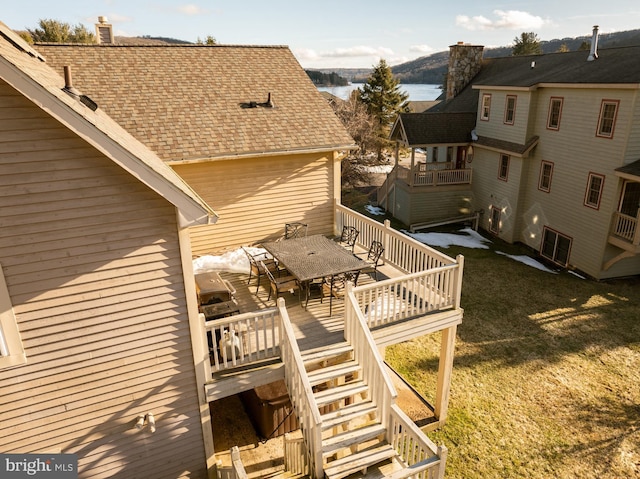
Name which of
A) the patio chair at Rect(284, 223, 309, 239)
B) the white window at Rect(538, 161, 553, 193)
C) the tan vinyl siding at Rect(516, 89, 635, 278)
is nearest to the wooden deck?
the patio chair at Rect(284, 223, 309, 239)

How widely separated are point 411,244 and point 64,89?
7872 millimetres

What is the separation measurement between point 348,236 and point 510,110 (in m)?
15.2

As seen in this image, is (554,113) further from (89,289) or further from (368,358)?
(89,289)

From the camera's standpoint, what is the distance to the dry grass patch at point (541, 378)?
9703mm

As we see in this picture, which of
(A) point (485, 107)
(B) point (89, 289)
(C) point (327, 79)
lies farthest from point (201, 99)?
(C) point (327, 79)

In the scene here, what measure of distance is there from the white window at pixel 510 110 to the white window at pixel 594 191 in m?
5.79

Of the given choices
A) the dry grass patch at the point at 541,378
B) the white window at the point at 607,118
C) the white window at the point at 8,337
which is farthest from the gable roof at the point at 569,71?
the white window at the point at 8,337

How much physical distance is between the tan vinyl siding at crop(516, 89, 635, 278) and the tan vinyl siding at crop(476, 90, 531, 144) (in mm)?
701

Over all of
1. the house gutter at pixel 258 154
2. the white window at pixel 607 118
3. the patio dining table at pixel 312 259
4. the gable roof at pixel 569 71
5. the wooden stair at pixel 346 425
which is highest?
the gable roof at pixel 569 71

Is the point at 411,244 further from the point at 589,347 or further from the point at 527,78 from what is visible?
the point at 527,78

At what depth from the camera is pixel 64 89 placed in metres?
6.56

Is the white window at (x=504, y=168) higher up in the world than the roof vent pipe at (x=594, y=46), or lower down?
lower down

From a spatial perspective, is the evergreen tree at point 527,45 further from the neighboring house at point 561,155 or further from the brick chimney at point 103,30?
the brick chimney at point 103,30

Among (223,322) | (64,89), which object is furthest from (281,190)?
(64,89)
